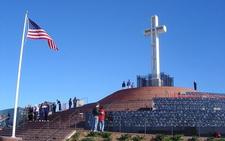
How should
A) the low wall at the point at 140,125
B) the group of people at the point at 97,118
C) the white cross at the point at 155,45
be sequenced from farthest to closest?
the white cross at the point at 155,45
the low wall at the point at 140,125
the group of people at the point at 97,118

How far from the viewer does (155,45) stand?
38844 mm

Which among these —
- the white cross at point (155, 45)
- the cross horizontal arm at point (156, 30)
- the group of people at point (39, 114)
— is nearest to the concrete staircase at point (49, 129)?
the group of people at point (39, 114)

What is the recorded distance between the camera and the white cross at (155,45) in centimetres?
3799

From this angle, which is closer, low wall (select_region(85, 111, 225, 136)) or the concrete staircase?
the concrete staircase

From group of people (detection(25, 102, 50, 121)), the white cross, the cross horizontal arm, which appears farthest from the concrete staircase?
the cross horizontal arm

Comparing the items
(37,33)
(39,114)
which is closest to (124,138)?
(37,33)

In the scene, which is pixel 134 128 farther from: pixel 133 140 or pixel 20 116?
pixel 20 116

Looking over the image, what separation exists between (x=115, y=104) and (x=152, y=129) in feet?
21.3

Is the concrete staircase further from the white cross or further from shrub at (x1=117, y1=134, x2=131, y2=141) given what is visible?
the white cross

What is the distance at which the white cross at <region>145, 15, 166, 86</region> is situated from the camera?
3799 centimetres

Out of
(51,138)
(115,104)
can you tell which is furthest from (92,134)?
(115,104)

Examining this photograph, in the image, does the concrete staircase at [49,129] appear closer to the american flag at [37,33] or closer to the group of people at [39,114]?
the group of people at [39,114]

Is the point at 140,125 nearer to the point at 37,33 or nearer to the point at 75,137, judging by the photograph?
the point at 75,137

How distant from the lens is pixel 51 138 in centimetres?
2281
